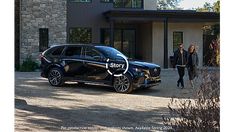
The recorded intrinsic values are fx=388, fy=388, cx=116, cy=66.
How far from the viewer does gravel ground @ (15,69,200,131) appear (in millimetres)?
7629

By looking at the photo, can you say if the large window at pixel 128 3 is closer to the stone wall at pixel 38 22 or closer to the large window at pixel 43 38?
the stone wall at pixel 38 22

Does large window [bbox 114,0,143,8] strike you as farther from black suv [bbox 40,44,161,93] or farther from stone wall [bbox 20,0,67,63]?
black suv [bbox 40,44,161,93]

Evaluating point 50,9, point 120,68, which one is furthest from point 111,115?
point 50,9

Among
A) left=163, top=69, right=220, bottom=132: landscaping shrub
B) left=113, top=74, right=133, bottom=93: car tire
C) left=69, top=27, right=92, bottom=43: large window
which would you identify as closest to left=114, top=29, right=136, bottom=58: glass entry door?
left=69, top=27, right=92, bottom=43: large window

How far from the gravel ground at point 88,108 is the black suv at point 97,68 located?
0.38 m

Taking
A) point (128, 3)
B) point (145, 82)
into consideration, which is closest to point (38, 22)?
point (128, 3)

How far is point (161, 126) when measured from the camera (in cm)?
769

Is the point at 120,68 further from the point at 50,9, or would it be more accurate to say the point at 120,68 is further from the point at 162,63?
the point at 162,63

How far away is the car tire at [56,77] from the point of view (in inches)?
560

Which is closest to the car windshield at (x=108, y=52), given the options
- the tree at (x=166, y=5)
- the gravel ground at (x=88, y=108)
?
the gravel ground at (x=88, y=108)

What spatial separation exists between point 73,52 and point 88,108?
15.8 ft

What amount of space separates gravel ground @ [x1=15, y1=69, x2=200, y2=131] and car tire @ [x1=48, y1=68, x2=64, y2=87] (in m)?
0.25

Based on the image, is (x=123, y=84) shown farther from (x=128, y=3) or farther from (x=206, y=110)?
(x=128, y=3)
